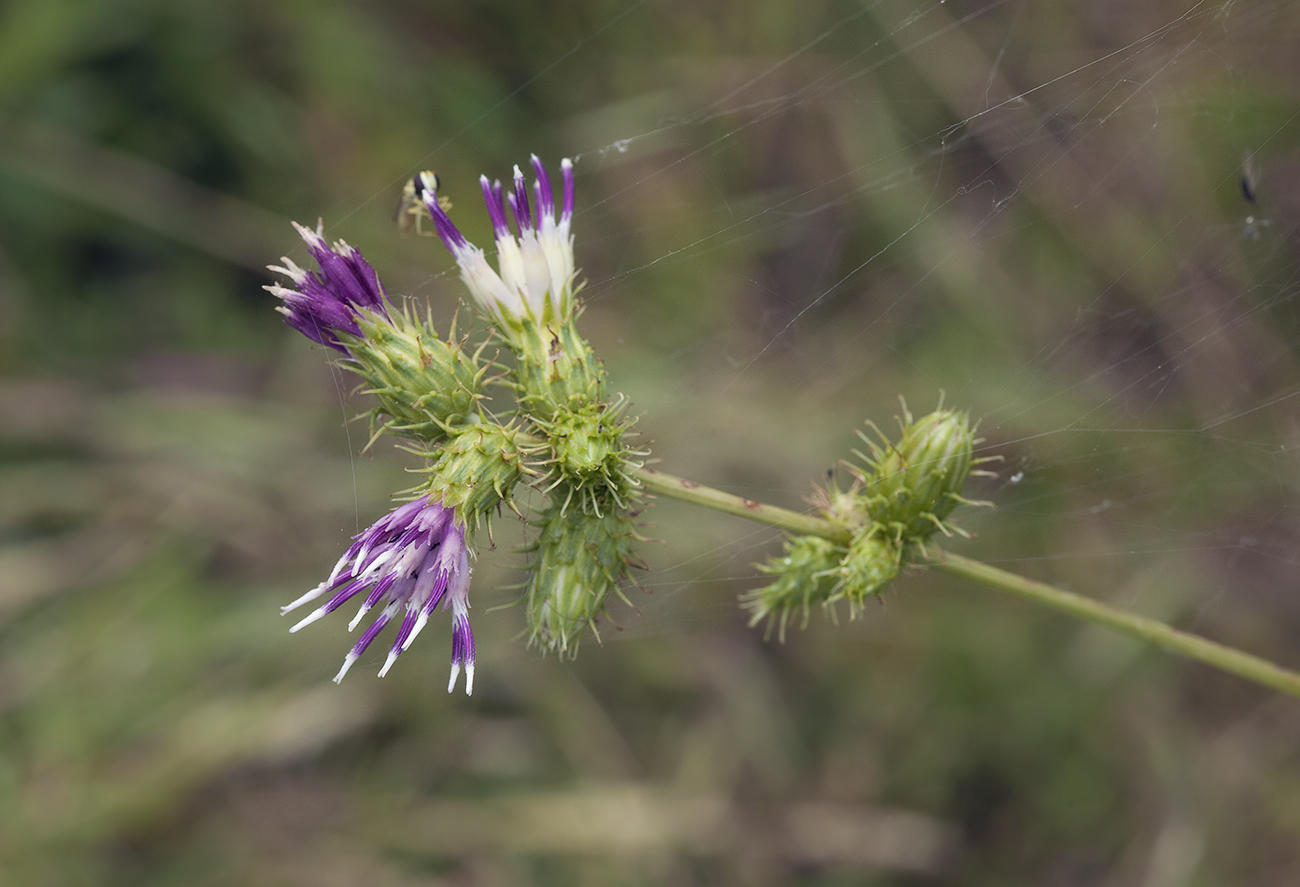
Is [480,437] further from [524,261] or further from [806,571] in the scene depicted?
[806,571]

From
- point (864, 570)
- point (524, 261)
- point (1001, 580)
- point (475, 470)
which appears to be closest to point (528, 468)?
point (475, 470)

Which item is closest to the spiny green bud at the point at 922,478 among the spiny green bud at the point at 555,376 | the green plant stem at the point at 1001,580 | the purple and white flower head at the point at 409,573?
the green plant stem at the point at 1001,580

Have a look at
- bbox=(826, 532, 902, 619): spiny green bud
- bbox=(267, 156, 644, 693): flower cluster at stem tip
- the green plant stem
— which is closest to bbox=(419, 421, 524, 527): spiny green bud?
bbox=(267, 156, 644, 693): flower cluster at stem tip

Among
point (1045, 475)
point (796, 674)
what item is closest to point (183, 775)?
point (796, 674)

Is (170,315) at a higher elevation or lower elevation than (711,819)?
higher

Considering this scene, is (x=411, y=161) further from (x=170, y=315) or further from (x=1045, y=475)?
(x=1045, y=475)

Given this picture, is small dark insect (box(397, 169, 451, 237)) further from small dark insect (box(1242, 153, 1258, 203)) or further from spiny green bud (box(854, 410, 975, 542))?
small dark insect (box(1242, 153, 1258, 203))

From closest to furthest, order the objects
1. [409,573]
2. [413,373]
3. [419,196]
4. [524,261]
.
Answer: [409,573], [413,373], [524,261], [419,196]
